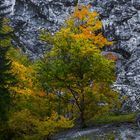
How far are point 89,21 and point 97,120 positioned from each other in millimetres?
9902

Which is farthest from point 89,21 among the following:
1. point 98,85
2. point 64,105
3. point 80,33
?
point 64,105

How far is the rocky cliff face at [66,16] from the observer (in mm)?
79375

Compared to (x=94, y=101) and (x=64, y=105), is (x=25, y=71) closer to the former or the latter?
(x=64, y=105)

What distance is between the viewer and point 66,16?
3312 inches

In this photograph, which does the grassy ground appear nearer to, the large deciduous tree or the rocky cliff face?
the large deciduous tree

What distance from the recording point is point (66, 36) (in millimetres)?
39094

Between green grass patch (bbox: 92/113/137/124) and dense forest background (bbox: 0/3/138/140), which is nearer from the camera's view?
dense forest background (bbox: 0/3/138/140)

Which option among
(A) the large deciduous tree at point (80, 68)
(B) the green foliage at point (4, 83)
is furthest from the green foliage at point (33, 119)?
(A) the large deciduous tree at point (80, 68)

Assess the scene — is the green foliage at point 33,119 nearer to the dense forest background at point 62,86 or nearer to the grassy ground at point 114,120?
the dense forest background at point 62,86

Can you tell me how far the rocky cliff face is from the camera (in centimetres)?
7938

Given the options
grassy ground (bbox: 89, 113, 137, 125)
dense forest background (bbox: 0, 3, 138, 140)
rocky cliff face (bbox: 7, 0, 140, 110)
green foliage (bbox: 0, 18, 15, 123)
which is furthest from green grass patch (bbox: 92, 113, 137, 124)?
rocky cliff face (bbox: 7, 0, 140, 110)

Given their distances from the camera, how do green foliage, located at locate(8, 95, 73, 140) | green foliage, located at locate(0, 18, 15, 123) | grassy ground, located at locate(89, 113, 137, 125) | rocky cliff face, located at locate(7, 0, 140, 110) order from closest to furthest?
green foliage, located at locate(8, 95, 73, 140) < grassy ground, located at locate(89, 113, 137, 125) < green foliage, located at locate(0, 18, 15, 123) < rocky cliff face, located at locate(7, 0, 140, 110)

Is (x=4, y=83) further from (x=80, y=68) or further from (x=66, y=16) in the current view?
(x=66, y=16)

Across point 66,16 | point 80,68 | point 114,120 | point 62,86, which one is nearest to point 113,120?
point 114,120
